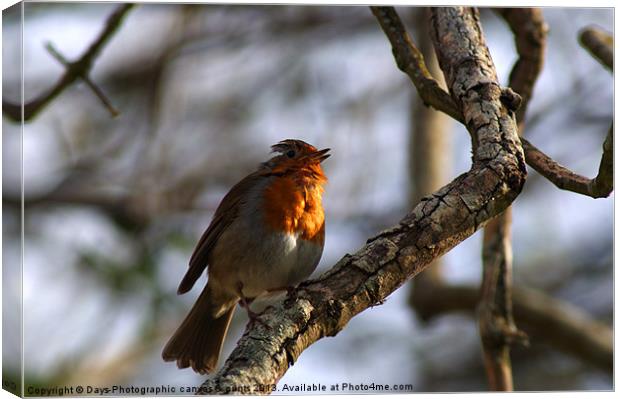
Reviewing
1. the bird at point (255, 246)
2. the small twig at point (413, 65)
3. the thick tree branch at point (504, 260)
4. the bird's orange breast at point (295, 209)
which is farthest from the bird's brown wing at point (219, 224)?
the thick tree branch at point (504, 260)

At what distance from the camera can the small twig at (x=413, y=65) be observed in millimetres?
3221

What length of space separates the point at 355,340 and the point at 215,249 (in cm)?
158

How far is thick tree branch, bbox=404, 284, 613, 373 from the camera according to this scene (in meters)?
4.86

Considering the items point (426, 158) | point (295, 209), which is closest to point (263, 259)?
point (295, 209)

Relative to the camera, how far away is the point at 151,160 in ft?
19.7

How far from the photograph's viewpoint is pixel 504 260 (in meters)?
4.34

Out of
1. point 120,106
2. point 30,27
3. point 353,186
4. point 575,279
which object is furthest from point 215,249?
point 575,279

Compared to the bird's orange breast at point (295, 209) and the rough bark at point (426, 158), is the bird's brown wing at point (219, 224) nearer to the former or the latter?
the bird's orange breast at point (295, 209)

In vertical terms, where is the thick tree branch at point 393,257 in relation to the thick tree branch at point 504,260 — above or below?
below

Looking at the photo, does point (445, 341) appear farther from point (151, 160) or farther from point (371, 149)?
point (151, 160)

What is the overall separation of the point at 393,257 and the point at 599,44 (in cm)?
199

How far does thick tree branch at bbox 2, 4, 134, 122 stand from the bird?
0.80 m

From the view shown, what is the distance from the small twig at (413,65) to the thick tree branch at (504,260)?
0.93 m

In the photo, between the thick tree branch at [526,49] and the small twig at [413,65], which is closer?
the small twig at [413,65]
